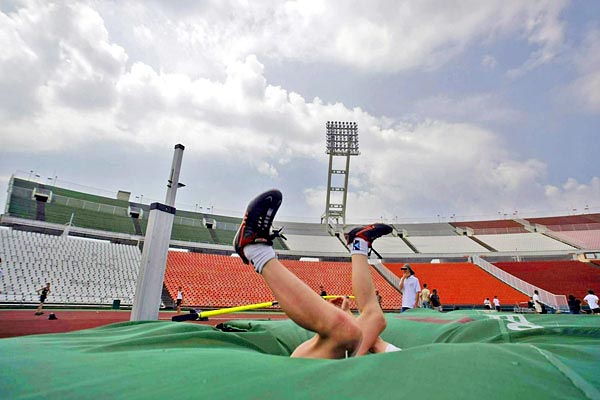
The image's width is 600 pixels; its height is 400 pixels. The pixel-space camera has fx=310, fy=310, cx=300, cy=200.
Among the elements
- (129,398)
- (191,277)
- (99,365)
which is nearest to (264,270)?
(99,365)

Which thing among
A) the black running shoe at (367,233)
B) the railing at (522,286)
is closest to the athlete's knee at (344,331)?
the black running shoe at (367,233)

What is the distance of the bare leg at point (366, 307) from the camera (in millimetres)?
2002

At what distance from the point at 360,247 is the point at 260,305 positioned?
281 centimetres

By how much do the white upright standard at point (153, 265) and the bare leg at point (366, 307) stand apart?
2619 millimetres

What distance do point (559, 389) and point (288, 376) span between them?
73 cm

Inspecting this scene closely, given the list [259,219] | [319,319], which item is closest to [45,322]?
[259,219]

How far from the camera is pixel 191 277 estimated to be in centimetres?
1945

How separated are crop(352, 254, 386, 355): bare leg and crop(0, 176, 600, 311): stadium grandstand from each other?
52.0 feet

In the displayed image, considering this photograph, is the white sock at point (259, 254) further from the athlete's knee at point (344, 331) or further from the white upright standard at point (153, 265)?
the white upright standard at point (153, 265)

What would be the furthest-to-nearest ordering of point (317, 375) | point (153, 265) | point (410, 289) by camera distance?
point (410, 289)
point (153, 265)
point (317, 375)

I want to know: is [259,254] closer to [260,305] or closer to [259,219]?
[259,219]

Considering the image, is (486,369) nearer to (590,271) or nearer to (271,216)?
(271,216)

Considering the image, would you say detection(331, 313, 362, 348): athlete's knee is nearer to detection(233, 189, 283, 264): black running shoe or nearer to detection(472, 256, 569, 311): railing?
detection(233, 189, 283, 264): black running shoe

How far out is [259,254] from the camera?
1.87 metres
